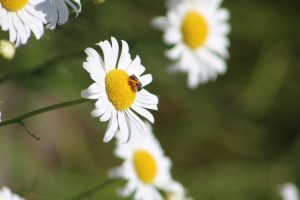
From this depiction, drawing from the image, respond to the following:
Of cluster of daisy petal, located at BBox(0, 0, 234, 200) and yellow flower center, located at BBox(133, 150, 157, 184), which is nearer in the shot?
cluster of daisy petal, located at BBox(0, 0, 234, 200)

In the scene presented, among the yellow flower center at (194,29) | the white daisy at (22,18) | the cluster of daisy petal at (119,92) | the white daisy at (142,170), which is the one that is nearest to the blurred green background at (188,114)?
the yellow flower center at (194,29)

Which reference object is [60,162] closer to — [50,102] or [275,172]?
[50,102]

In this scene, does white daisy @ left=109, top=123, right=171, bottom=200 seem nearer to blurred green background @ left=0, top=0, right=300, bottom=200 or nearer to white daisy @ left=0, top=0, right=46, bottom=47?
blurred green background @ left=0, top=0, right=300, bottom=200

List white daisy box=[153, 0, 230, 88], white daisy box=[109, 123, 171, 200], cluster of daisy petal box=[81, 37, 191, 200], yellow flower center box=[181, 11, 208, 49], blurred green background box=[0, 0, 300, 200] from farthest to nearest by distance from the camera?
blurred green background box=[0, 0, 300, 200] < yellow flower center box=[181, 11, 208, 49] < white daisy box=[153, 0, 230, 88] < white daisy box=[109, 123, 171, 200] < cluster of daisy petal box=[81, 37, 191, 200]

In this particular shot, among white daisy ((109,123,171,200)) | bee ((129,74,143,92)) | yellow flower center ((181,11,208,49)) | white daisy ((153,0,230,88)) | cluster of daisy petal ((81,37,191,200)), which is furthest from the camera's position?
yellow flower center ((181,11,208,49))

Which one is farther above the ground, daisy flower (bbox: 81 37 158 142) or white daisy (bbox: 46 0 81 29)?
white daisy (bbox: 46 0 81 29)

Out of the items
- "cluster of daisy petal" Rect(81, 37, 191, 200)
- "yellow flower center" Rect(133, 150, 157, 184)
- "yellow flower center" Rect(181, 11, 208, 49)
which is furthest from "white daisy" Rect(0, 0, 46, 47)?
"yellow flower center" Rect(181, 11, 208, 49)
